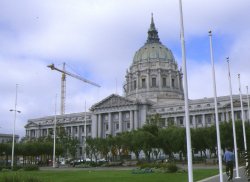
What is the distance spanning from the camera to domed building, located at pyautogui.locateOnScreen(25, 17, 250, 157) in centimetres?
13988

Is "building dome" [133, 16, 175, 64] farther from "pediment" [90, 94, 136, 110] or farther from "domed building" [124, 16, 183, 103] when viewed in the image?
"pediment" [90, 94, 136, 110]

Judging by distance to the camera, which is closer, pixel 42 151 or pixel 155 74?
pixel 42 151

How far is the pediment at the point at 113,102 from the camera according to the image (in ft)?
497

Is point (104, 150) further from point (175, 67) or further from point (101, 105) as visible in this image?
point (175, 67)

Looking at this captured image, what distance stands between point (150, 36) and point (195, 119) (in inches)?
2594

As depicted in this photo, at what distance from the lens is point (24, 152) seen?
96562 mm

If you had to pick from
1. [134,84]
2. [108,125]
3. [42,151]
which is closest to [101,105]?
[108,125]

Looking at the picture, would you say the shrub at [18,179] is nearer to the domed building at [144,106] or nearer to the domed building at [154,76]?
the domed building at [144,106]

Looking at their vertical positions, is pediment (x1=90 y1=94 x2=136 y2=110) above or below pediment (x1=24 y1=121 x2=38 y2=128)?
above

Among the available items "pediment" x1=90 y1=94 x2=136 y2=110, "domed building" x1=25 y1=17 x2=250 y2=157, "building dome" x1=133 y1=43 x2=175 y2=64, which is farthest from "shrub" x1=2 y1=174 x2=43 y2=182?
"building dome" x1=133 y1=43 x2=175 y2=64

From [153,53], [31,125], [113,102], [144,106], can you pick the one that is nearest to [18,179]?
[144,106]

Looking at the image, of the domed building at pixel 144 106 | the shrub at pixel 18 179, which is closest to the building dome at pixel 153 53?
the domed building at pixel 144 106

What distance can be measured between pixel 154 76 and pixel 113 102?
84.0ft

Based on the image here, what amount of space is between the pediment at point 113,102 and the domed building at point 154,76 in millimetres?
10572
